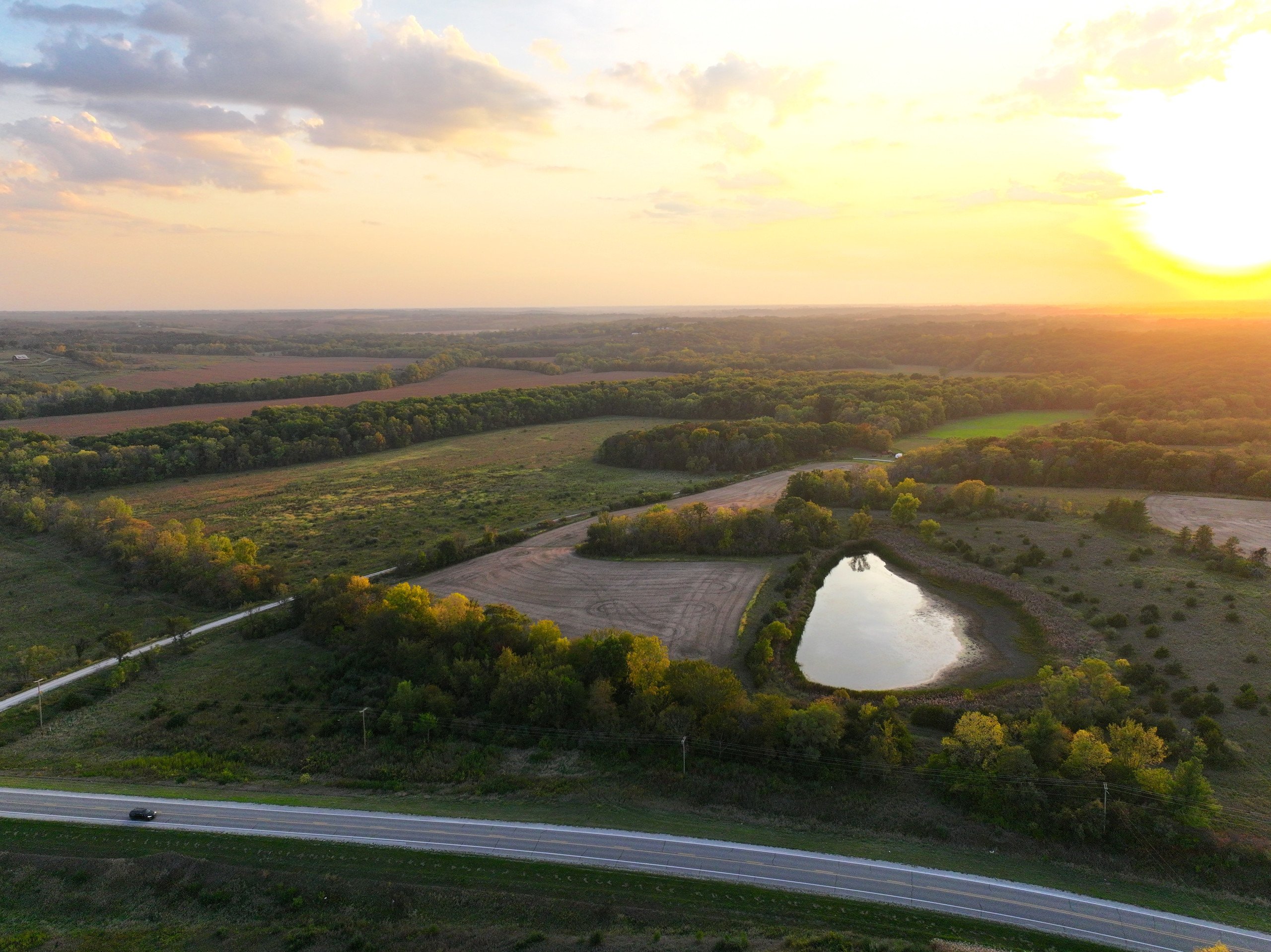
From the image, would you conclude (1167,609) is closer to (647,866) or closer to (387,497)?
(647,866)

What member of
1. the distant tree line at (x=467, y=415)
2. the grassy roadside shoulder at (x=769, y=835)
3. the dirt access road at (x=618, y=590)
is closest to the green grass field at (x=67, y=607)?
the grassy roadside shoulder at (x=769, y=835)

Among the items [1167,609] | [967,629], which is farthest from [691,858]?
[1167,609]

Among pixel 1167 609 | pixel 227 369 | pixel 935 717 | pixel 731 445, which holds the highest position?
pixel 227 369

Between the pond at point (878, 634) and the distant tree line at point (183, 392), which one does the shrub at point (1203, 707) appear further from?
the distant tree line at point (183, 392)

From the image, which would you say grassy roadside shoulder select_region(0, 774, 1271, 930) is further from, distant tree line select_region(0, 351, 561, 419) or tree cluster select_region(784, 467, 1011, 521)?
distant tree line select_region(0, 351, 561, 419)

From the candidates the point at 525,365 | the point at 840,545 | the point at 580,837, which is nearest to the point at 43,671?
the point at 580,837
